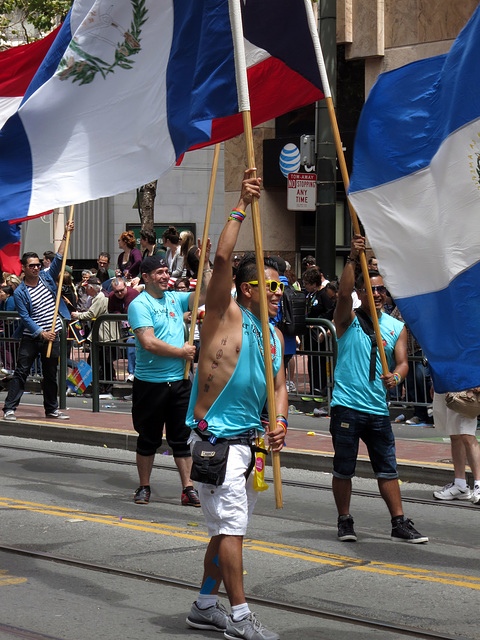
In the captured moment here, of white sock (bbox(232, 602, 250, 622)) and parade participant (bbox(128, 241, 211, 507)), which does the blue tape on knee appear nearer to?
white sock (bbox(232, 602, 250, 622))

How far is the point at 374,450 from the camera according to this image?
7.50m

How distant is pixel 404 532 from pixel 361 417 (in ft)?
2.85

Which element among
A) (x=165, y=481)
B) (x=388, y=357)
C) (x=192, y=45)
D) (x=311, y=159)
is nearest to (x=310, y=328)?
(x=311, y=159)

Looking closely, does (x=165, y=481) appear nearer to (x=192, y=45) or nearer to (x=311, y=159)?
(x=192, y=45)

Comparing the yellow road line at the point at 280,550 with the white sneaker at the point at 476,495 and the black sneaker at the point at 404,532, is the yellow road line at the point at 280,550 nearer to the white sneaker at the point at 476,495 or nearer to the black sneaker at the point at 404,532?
the black sneaker at the point at 404,532

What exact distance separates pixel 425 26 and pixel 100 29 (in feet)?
54.8

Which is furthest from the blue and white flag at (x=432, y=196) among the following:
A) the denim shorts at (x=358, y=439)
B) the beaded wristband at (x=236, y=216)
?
the denim shorts at (x=358, y=439)

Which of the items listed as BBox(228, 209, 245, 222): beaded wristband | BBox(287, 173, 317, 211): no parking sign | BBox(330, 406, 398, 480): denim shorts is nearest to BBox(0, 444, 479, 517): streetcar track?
BBox(330, 406, 398, 480): denim shorts

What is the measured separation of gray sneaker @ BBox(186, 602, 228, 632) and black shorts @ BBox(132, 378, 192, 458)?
11.2 feet

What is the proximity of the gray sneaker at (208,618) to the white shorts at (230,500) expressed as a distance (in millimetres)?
442

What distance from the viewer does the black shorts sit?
881cm

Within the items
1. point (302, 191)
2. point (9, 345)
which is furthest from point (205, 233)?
point (9, 345)

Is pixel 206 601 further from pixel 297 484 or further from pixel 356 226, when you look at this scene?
pixel 297 484

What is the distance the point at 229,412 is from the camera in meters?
5.39
